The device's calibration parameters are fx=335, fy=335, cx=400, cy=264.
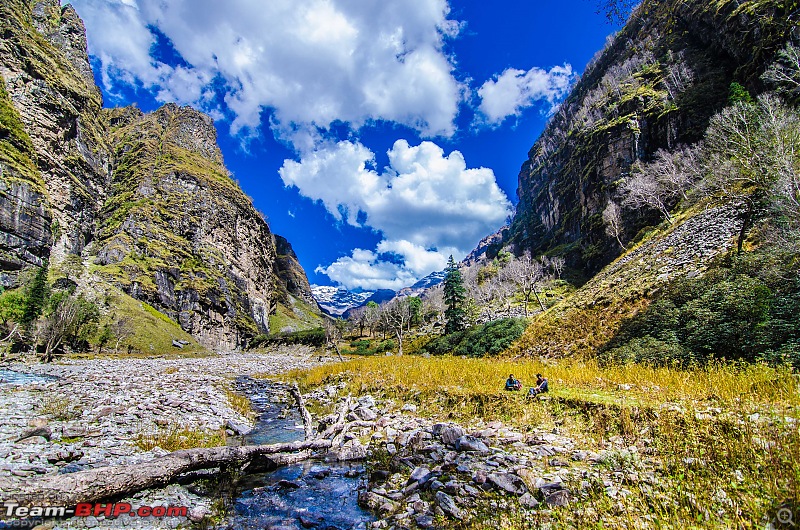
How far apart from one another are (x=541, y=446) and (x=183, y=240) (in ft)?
517

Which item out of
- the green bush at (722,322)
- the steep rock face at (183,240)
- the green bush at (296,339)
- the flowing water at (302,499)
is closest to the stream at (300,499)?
the flowing water at (302,499)

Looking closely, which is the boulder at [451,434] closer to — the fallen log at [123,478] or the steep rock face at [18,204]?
the fallen log at [123,478]

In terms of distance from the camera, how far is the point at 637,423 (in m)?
8.79

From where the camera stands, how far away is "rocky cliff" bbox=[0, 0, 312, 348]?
9750 cm

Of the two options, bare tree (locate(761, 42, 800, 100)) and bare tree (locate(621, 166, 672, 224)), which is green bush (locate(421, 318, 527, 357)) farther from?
bare tree (locate(621, 166, 672, 224))

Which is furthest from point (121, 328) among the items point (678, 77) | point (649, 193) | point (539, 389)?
point (678, 77)

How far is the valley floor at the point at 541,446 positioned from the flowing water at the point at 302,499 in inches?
21.2

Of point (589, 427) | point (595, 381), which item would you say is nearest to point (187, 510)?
point (589, 427)

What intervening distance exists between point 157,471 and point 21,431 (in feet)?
24.5

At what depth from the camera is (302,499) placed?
8.06 meters

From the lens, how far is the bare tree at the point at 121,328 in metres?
70.8

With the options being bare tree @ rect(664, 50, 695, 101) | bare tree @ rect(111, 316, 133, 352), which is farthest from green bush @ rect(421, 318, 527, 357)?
bare tree @ rect(664, 50, 695, 101)

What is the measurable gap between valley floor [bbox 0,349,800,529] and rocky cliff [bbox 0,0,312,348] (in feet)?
348

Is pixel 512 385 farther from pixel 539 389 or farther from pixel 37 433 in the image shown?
pixel 37 433
